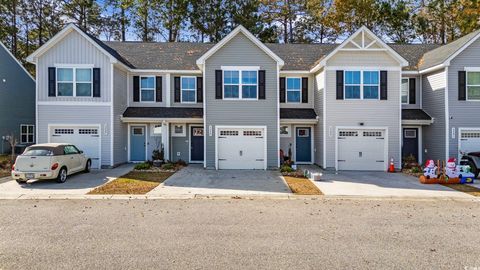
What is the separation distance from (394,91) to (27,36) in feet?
111

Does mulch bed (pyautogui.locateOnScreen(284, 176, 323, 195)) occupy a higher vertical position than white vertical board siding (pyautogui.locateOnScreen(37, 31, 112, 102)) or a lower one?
lower

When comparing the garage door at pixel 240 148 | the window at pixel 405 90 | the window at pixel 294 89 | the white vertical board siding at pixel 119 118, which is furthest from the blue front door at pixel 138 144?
the window at pixel 405 90

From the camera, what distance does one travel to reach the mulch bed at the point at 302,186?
457 inches

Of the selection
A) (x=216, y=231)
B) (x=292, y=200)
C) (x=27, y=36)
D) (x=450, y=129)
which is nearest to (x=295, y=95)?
(x=450, y=129)

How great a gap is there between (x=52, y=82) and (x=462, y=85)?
72.2ft

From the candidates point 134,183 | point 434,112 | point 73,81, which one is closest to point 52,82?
point 73,81

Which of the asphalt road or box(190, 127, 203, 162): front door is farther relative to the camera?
box(190, 127, 203, 162): front door

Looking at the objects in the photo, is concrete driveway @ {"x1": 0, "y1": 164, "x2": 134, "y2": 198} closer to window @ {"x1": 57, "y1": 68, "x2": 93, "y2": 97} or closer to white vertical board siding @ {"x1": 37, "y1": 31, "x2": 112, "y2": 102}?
white vertical board siding @ {"x1": 37, "y1": 31, "x2": 112, "y2": 102}

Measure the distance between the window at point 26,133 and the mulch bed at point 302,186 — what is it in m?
20.5

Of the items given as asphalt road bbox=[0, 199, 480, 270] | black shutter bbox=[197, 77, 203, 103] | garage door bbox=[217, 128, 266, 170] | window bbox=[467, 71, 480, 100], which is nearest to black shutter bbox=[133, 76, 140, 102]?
black shutter bbox=[197, 77, 203, 103]

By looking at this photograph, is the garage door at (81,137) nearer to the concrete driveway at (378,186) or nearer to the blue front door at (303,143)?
the blue front door at (303,143)

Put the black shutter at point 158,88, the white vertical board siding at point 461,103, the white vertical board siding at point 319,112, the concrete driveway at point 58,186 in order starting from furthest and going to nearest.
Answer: the black shutter at point 158,88 → the white vertical board siding at point 319,112 → the white vertical board siding at point 461,103 → the concrete driveway at point 58,186

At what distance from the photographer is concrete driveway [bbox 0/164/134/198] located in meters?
11.1

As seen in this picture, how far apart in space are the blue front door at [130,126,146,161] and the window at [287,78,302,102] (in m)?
9.27
